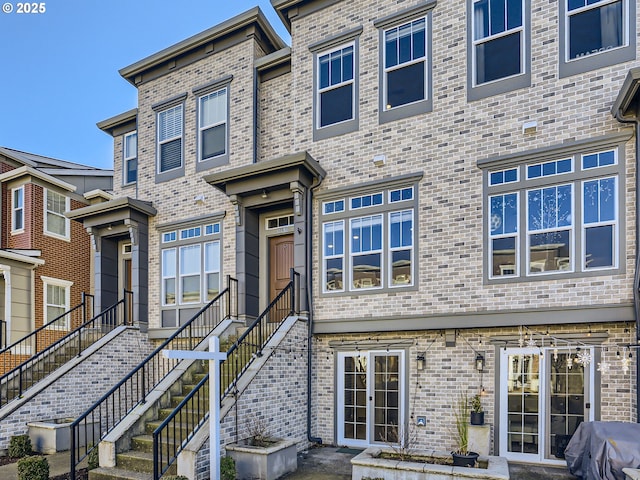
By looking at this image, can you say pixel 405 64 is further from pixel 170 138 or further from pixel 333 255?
pixel 170 138

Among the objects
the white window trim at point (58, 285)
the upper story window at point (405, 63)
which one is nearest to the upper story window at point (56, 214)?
the white window trim at point (58, 285)

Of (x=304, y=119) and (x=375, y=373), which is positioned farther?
(x=304, y=119)

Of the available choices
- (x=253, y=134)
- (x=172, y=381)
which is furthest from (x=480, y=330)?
(x=253, y=134)

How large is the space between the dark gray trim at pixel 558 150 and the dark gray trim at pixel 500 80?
1.15 m

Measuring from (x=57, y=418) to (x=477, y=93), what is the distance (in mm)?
10216

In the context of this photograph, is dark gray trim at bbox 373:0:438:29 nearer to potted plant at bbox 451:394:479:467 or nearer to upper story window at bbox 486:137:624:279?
upper story window at bbox 486:137:624:279

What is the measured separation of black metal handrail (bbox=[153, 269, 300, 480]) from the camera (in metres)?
6.47

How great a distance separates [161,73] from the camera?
1217cm

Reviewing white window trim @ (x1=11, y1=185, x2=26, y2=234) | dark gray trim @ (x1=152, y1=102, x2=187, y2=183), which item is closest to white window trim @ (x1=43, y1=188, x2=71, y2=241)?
white window trim @ (x1=11, y1=185, x2=26, y2=234)

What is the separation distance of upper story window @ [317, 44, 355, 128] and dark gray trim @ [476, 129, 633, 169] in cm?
300

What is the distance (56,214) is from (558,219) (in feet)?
46.5

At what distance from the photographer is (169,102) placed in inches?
469

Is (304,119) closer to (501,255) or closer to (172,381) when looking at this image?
(501,255)

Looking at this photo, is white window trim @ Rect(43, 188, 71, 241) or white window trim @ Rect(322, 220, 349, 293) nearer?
white window trim @ Rect(322, 220, 349, 293)
